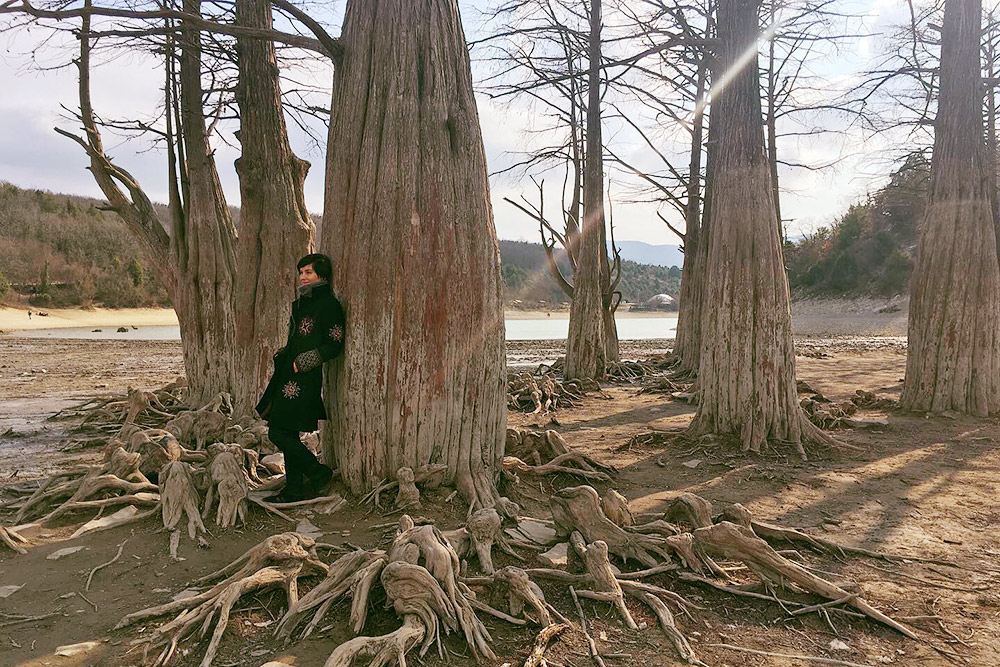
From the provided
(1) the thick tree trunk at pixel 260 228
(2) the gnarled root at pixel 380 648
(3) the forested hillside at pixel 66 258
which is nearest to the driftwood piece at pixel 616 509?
(2) the gnarled root at pixel 380 648

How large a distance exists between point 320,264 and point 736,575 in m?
3.38

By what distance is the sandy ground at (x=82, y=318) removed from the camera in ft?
107

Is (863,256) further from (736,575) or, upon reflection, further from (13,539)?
(13,539)

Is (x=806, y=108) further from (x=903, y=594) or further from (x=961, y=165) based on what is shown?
(x=903, y=594)

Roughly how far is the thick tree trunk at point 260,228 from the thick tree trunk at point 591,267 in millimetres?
5680

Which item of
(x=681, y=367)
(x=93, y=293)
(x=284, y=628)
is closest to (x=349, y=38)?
(x=284, y=628)

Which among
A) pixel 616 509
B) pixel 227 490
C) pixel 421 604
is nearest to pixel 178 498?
pixel 227 490

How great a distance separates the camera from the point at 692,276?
44.1 feet

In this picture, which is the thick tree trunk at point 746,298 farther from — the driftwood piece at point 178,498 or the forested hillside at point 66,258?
the forested hillside at point 66,258

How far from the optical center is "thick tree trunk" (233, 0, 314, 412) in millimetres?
7793

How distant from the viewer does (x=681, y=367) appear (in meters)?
12.6

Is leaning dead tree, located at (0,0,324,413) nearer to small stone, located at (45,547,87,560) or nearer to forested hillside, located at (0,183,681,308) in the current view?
small stone, located at (45,547,87,560)

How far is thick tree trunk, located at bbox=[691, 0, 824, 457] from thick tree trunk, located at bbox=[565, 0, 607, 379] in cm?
486

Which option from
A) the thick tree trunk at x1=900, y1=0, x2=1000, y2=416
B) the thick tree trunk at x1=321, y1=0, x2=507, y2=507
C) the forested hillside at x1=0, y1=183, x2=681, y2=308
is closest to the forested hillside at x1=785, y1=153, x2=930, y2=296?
the forested hillside at x1=0, y1=183, x2=681, y2=308
